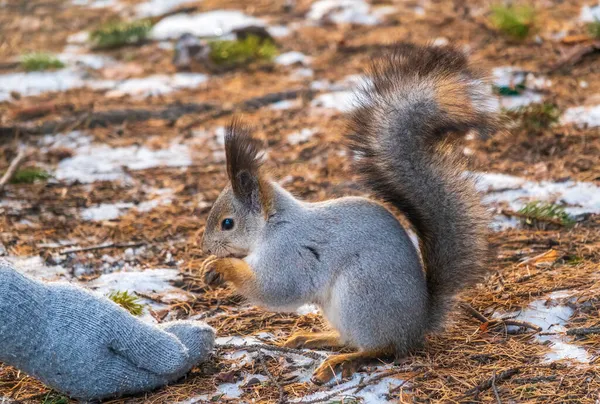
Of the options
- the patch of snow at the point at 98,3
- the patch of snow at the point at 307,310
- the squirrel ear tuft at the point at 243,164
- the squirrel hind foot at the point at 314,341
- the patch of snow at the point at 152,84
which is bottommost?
the patch of snow at the point at 307,310

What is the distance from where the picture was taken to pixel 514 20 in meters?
5.23

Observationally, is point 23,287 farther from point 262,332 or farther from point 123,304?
point 262,332

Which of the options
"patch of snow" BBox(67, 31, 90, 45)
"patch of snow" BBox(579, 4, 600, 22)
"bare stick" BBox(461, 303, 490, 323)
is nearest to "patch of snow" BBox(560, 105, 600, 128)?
"patch of snow" BBox(579, 4, 600, 22)

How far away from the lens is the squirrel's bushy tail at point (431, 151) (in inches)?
86.5

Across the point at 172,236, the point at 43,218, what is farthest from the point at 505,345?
the point at 43,218

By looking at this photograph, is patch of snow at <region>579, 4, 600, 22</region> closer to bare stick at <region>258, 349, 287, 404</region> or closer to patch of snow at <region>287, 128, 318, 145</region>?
patch of snow at <region>287, 128, 318, 145</region>

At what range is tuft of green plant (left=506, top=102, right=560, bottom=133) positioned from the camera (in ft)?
12.7

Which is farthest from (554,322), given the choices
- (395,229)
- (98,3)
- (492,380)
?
(98,3)

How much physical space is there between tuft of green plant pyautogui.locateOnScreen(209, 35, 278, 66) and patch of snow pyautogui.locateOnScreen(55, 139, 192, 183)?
53.8 inches

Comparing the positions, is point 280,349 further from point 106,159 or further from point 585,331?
point 106,159

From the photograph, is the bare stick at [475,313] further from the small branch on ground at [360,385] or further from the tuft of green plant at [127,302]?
the tuft of green plant at [127,302]

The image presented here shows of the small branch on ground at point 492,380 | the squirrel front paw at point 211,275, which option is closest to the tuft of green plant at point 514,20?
the squirrel front paw at point 211,275

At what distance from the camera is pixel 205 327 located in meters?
2.29

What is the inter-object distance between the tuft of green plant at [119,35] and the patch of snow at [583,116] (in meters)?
3.43
